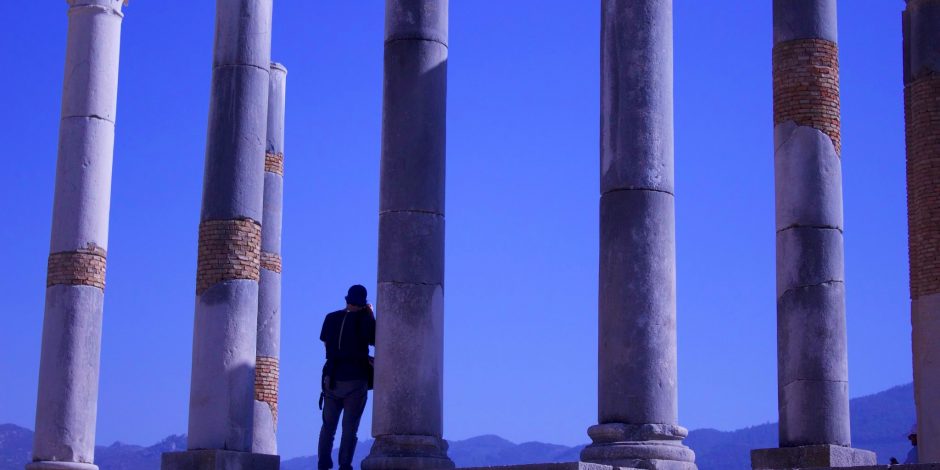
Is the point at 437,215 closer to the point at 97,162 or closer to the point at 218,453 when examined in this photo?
the point at 218,453

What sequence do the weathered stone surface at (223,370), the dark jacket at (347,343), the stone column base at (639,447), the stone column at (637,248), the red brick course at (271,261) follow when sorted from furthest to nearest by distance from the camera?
the red brick course at (271,261) < the weathered stone surface at (223,370) < the dark jacket at (347,343) < the stone column at (637,248) < the stone column base at (639,447)

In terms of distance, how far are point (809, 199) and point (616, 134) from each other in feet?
19.4

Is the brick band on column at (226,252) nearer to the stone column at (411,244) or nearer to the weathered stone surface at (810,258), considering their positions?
the stone column at (411,244)

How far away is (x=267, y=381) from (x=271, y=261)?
2995mm

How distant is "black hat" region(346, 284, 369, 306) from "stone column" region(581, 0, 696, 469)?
4669 millimetres

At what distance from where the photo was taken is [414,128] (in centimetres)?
2709

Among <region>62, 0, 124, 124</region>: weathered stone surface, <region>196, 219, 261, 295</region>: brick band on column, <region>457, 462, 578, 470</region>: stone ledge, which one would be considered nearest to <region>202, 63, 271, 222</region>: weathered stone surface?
<region>196, 219, 261, 295</region>: brick band on column

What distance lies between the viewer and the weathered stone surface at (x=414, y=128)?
88.3 feet

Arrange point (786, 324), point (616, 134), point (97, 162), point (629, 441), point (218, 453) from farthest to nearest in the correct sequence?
point (97, 162), point (786, 324), point (218, 453), point (616, 134), point (629, 441)

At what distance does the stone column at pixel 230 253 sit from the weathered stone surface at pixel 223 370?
19mm

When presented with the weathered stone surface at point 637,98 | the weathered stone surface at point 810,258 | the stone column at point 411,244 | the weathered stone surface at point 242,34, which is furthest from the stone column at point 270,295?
the weathered stone surface at point 810,258

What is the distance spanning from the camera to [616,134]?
2498 cm

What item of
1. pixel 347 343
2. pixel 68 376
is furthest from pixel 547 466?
pixel 68 376

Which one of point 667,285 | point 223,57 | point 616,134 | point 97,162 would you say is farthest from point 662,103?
point 97,162
